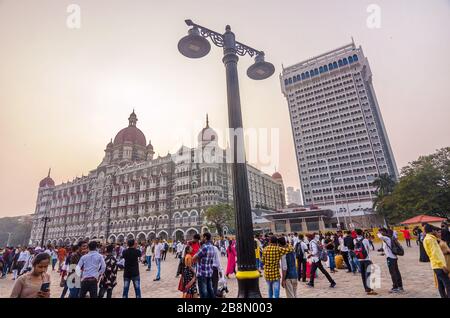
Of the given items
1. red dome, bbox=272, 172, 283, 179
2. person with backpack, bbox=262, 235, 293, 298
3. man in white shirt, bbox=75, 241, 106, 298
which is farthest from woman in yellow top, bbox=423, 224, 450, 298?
red dome, bbox=272, 172, 283, 179

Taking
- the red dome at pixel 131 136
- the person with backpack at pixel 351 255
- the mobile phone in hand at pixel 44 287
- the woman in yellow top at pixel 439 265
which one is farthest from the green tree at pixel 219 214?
the red dome at pixel 131 136

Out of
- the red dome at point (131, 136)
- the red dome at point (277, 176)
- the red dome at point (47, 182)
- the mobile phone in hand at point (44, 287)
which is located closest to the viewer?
the mobile phone in hand at point (44, 287)

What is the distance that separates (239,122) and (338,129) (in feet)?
267

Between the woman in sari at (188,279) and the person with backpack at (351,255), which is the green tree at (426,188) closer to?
the person with backpack at (351,255)

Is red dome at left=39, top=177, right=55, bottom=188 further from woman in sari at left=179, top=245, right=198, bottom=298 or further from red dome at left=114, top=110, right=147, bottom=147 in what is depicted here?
woman in sari at left=179, top=245, right=198, bottom=298

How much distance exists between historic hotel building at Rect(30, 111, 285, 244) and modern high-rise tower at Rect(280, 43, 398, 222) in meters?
18.5

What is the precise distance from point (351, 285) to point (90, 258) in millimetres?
7270

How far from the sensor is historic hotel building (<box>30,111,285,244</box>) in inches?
1781

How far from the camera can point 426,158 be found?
31.1 m

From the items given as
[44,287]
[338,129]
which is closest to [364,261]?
[44,287]

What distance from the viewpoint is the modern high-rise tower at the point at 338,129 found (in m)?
70.8

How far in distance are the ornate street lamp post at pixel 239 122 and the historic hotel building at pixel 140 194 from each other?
128 feet

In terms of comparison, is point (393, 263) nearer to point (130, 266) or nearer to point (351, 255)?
point (351, 255)

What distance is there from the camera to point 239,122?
4672mm
